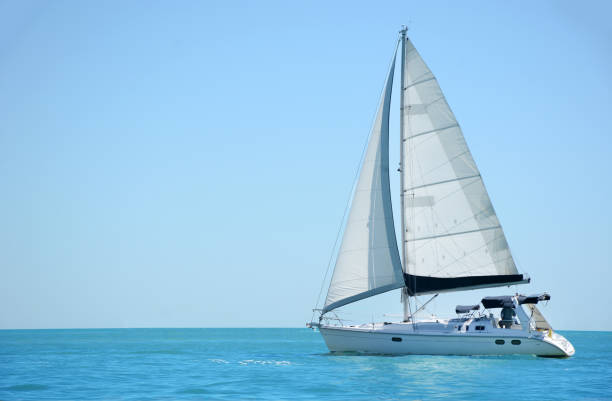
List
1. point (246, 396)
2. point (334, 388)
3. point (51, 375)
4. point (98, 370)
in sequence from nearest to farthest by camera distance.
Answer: point (246, 396) → point (334, 388) → point (51, 375) → point (98, 370)

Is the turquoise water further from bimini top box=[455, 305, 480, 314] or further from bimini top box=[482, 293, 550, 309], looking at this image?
bimini top box=[482, 293, 550, 309]

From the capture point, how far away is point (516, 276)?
3688 cm

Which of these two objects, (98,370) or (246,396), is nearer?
(246,396)

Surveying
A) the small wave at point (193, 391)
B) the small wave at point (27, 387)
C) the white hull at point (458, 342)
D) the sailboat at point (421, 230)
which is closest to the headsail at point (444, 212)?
the sailboat at point (421, 230)

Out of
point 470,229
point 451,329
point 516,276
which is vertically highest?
point 470,229

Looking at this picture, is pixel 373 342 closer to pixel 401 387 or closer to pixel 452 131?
pixel 401 387

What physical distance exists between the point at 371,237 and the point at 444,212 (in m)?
4.35

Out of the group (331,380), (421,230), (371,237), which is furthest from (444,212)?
(331,380)

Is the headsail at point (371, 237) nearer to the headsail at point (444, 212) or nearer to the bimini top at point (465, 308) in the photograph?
the headsail at point (444, 212)

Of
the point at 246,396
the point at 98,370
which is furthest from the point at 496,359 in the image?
the point at 98,370

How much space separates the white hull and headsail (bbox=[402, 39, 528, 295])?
3.19m

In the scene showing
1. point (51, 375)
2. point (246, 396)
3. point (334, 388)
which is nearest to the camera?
point (246, 396)

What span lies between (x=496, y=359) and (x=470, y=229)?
7.09 metres

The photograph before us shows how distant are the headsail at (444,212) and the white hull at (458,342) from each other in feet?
10.5
